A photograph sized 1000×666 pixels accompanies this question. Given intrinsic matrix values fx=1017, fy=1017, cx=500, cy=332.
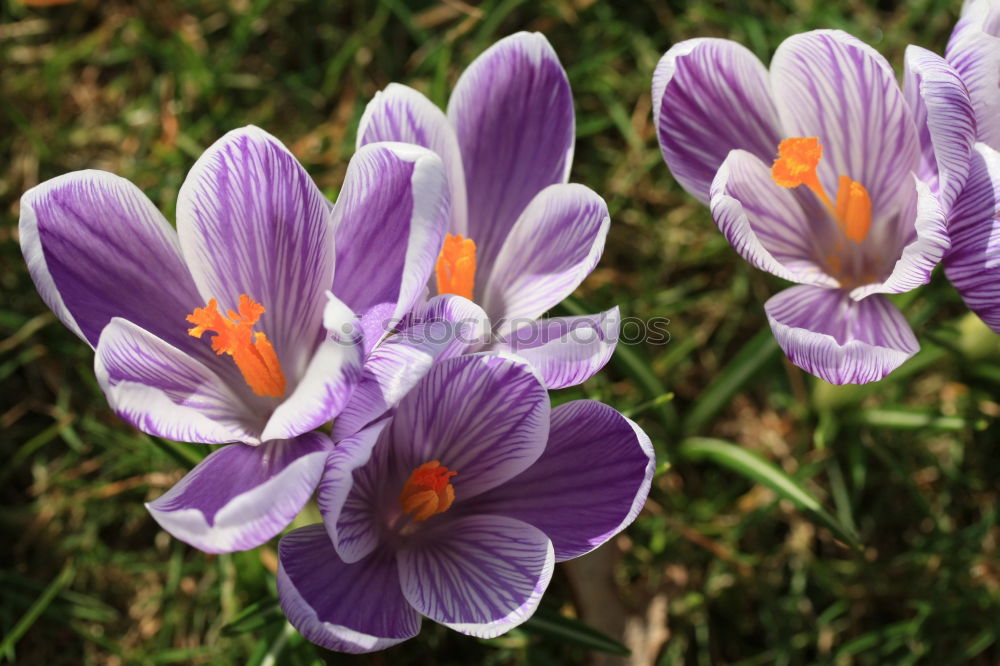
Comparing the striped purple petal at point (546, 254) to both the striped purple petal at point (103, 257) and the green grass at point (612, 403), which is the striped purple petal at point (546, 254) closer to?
the green grass at point (612, 403)

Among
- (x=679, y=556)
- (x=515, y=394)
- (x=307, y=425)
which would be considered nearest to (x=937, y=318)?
(x=679, y=556)

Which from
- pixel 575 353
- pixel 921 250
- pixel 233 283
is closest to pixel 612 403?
pixel 575 353

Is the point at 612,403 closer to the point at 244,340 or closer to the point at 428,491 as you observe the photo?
the point at 428,491

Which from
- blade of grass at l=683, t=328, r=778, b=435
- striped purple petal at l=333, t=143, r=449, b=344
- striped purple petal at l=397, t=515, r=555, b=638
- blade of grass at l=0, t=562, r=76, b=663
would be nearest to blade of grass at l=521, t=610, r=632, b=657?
striped purple petal at l=397, t=515, r=555, b=638

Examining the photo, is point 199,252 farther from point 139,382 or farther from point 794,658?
point 794,658

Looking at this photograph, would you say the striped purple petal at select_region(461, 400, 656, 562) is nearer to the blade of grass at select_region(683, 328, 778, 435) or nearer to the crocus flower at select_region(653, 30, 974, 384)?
the crocus flower at select_region(653, 30, 974, 384)

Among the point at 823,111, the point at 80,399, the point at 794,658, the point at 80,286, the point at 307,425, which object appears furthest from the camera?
the point at 80,399
